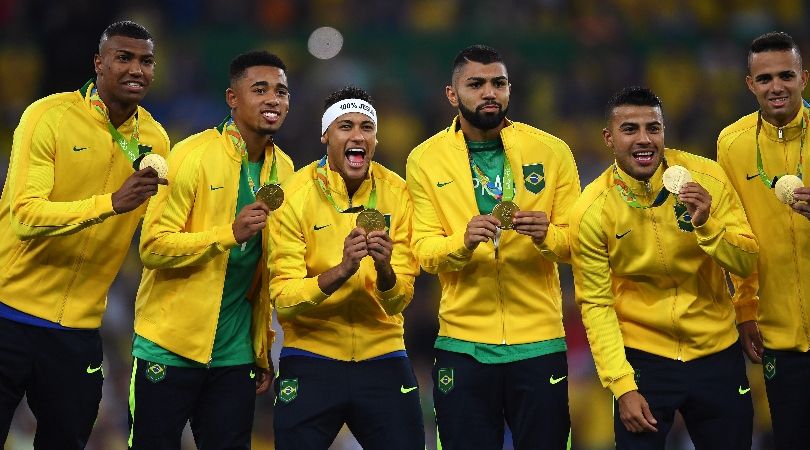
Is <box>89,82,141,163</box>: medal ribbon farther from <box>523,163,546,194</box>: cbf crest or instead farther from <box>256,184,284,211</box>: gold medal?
<box>523,163,546,194</box>: cbf crest

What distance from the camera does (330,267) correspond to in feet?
18.7

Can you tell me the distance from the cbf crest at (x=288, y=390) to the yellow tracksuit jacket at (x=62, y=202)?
1040 mm

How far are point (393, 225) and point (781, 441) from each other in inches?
82.7

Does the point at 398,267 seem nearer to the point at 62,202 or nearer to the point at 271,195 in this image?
the point at 271,195

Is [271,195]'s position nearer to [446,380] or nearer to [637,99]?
[446,380]

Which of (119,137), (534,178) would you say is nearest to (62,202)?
(119,137)

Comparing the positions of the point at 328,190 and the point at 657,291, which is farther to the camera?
the point at 328,190

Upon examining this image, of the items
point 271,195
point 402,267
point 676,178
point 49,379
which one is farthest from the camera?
point 49,379

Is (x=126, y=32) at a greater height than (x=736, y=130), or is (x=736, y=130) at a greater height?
(x=126, y=32)

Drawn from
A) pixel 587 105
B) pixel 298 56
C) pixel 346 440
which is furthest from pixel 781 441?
pixel 298 56

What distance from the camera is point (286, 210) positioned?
5738mm

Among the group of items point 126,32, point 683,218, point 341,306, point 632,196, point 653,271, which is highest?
point 126,32

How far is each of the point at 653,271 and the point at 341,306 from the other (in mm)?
1443

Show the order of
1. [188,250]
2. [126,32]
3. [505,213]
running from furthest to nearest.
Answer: [126,32]
[188,250]
[505,213]
